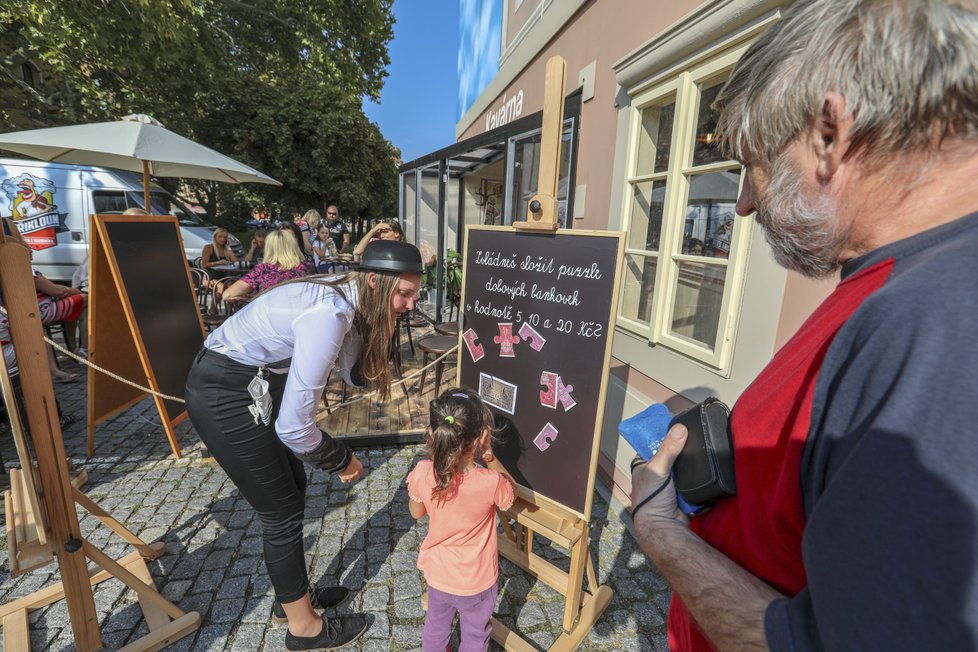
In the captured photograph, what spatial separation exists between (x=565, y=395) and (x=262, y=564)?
222cm

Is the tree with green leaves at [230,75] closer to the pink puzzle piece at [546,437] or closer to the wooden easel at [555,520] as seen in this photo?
the wooden easel at [555,520]

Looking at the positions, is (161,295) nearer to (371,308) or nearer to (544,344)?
(371,308)

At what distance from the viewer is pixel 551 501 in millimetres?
2303

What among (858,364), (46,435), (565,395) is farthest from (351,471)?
(858,364)

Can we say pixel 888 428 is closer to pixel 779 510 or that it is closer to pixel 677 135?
pixel 779 510

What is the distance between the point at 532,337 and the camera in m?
2.32

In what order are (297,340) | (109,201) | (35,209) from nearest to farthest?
(297,340)
(35,209)
(109,201)

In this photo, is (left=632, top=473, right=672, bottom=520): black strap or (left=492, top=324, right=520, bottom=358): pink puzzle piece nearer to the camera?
(left=632, top=473, right=672, bottom=520): black strap

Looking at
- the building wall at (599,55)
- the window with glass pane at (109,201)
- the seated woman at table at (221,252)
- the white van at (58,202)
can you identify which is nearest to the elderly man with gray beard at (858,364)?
the building wall at (599,55)

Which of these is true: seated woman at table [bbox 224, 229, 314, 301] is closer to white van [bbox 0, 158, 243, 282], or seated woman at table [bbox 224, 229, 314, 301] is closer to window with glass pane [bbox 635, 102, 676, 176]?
window with glass pane [bbox 635, 102, 676, 176]

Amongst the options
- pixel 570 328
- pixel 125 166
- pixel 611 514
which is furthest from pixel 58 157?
pixel 611 514

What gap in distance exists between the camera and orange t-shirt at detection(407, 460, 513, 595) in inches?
74.0

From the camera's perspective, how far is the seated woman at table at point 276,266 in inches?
187

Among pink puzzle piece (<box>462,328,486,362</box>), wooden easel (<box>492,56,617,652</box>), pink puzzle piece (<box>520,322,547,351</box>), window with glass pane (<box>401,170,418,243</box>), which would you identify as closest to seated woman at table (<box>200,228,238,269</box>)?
window with glass pane (<box>401,170,418,243</box>)
